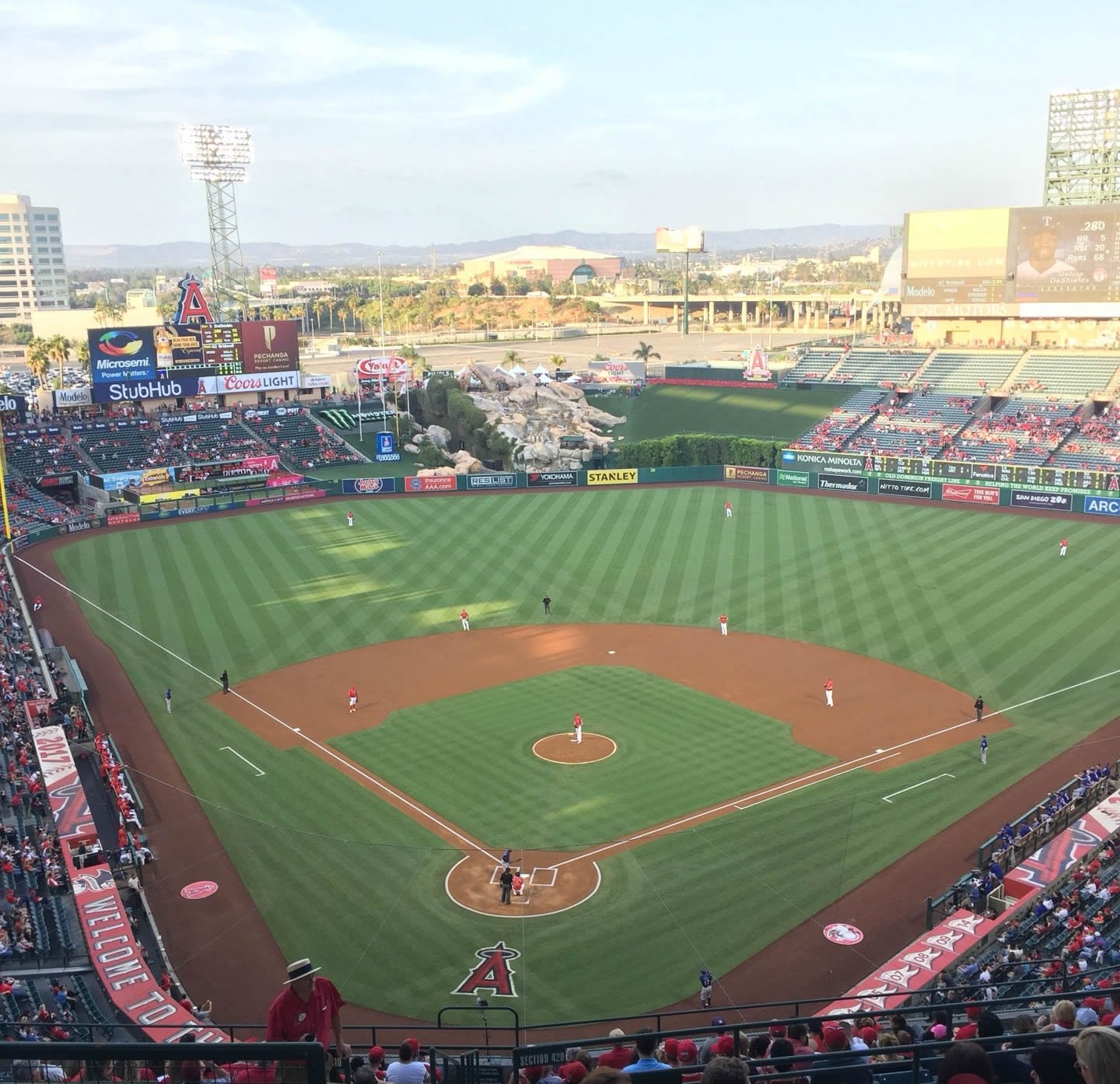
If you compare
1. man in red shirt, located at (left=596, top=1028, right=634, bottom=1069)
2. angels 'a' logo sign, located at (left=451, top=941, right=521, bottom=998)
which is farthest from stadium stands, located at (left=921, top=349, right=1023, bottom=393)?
man in red shirt, located at (left=596, top=1028, right=634, bottom=1069)

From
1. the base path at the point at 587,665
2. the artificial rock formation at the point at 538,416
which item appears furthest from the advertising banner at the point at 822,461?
the base path at the point at 587,665

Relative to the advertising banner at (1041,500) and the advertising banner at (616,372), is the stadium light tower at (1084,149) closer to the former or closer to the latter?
the advertising banner at (1041,500)

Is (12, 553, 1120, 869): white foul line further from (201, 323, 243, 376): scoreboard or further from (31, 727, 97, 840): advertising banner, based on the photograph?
(201, 323, 243, 376): scoreboard

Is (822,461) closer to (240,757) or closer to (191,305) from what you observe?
(191,305)

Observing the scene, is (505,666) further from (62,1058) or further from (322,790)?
(62,1058)

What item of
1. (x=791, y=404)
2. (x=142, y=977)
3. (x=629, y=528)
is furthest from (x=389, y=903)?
(x=791, y=404)

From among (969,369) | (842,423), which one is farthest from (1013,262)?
(842,423)
